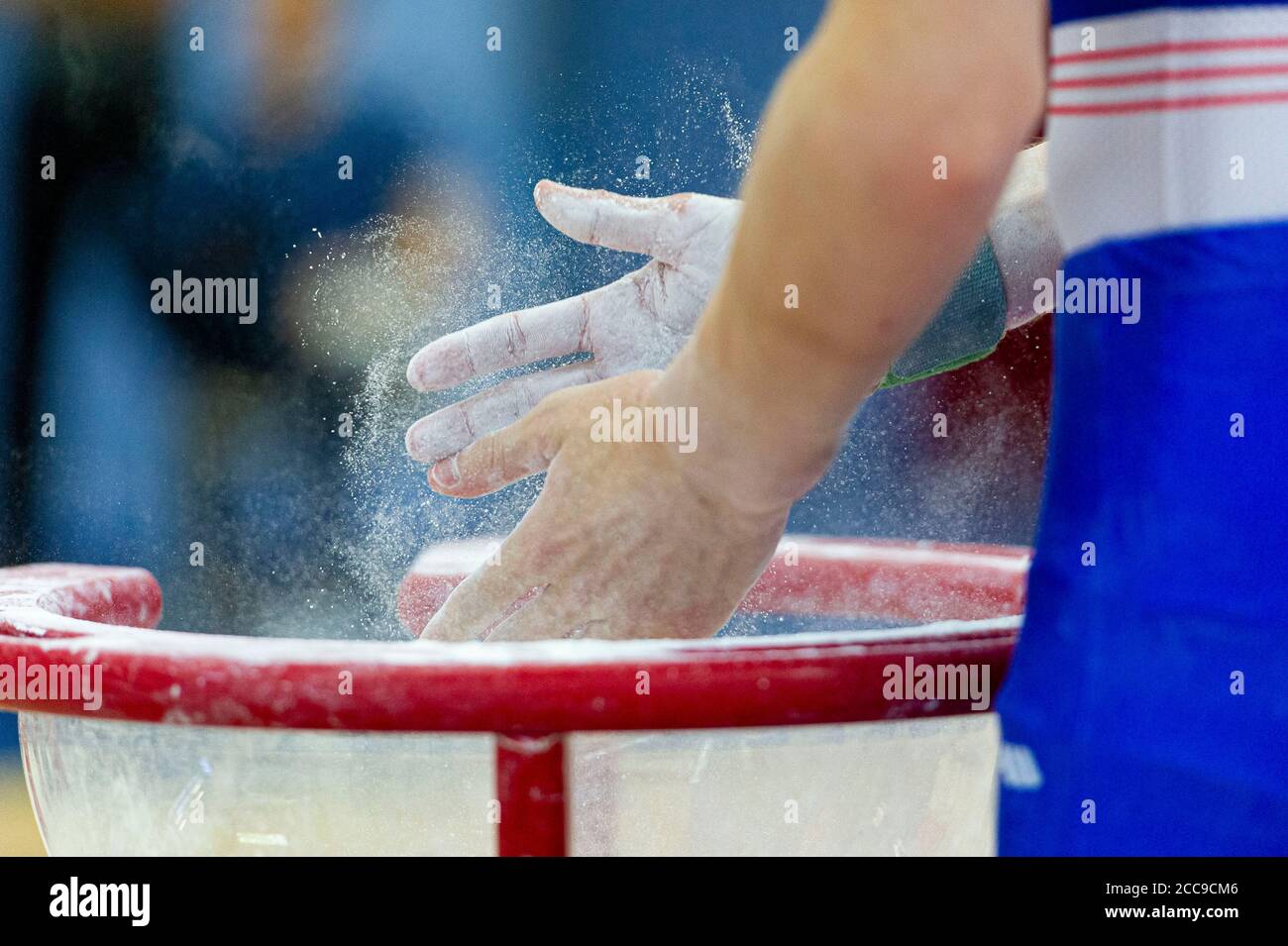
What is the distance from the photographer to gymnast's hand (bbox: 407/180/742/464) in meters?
0.74

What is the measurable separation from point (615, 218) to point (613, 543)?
0.30 m

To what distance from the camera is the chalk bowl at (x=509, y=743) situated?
433 millimetres

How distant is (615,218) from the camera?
2.49 ft

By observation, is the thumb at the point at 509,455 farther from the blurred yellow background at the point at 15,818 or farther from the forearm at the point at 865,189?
the blurred yellow background at the point at 15,818

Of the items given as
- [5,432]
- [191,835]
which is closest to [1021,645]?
[191,835]

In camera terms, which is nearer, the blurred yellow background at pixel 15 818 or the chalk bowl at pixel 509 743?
the chalk bowl at pixel 509 743

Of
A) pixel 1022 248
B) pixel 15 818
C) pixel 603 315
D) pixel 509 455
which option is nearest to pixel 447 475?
pixel 509 455

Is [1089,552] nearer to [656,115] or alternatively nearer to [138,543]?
[656,115]

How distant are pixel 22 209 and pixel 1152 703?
305 cm

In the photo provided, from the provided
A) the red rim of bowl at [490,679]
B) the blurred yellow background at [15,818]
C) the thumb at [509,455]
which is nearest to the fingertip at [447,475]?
the thumb at [509,455]

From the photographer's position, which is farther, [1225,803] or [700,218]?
[700,218]

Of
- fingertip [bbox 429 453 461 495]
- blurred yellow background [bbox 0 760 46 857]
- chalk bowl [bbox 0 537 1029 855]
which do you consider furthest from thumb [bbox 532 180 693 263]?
blurred yellow background [bbox 0 760 46 857]

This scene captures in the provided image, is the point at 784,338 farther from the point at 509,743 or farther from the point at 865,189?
the point at 509,743

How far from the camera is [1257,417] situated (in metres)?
0.34
